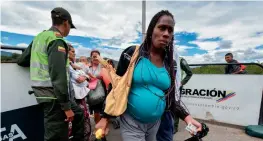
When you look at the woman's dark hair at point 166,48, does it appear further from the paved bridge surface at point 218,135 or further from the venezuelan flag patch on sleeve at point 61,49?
the paved bridge surface at point 218,135

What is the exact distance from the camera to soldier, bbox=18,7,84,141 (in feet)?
7.70

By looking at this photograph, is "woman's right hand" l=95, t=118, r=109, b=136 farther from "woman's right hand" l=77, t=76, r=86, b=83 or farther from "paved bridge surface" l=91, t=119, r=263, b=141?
"paved bridge surface" l=91, t=119, r=263, b=141

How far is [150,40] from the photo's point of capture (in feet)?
6.33

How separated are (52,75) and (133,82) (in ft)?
3.38

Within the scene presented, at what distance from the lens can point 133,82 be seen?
1758 mm

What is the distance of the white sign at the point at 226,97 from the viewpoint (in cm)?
555

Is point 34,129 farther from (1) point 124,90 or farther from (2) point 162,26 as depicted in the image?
(2) point 162,26

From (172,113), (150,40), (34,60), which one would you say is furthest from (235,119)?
(34,60)

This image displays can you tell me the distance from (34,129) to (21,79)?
66 cm

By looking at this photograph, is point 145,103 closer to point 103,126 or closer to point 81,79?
point 103,126

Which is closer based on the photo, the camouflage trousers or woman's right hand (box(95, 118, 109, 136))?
woman's right hand (box(95, 118, 109, 136))

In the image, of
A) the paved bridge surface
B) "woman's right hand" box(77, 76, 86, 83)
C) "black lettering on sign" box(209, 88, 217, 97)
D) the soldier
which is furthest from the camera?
"black lettering on sign" box(209, 88, 217, 97)

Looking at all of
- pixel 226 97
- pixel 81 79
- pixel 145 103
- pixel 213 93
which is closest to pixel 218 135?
pixel 226 97

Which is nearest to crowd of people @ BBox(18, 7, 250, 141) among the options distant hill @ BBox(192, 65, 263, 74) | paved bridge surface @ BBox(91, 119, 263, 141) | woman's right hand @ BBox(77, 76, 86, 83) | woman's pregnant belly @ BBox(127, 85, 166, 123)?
woman's pregnant belly @ BBox(127, 85, 166, 123)
